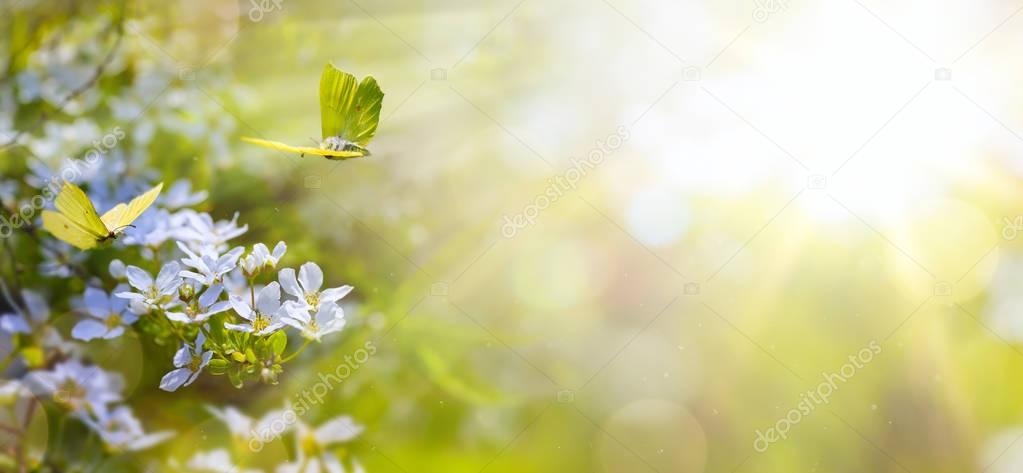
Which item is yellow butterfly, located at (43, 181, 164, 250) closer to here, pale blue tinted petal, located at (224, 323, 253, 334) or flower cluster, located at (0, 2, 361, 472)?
flower cluster, located at (0, 2, 361, 472)

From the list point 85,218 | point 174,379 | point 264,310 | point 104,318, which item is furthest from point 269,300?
point 104,318

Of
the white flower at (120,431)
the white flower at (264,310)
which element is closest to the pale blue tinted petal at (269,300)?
the white flower at (264,310)

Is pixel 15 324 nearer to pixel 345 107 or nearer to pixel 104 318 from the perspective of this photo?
pixel 104 318

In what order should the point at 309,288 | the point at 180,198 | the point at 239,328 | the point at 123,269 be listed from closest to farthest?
the point at 239,328, the point at 309,288, the point at 123,269, the point at 180,198

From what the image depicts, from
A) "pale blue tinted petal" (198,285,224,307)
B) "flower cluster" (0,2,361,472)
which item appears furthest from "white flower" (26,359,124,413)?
"pale blue tinted petal" (198,285,224,307)

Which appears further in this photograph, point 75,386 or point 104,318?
point 75,386

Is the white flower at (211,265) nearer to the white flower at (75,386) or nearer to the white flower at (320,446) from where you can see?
the white flower at (320,446)
